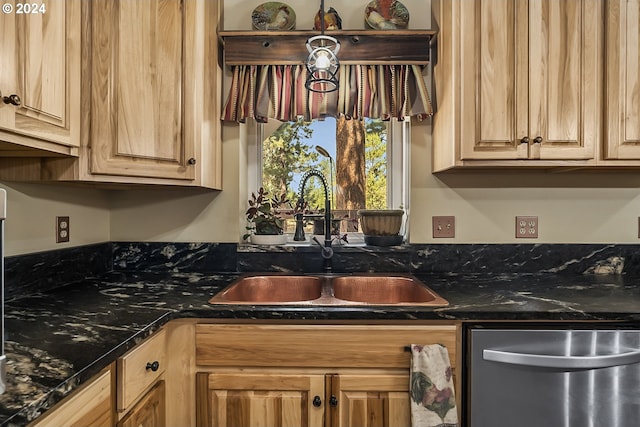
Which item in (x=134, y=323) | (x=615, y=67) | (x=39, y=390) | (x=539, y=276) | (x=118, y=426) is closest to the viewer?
(x=39, y=390)

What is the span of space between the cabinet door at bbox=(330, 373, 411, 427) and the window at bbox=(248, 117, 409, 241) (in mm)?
991

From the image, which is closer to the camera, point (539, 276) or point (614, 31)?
point (614, 31)

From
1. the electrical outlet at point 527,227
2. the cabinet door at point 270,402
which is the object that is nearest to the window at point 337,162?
the electrical outlet at point 527,227

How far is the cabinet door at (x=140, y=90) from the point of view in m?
1.40

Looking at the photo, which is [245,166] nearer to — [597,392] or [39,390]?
[39,390]

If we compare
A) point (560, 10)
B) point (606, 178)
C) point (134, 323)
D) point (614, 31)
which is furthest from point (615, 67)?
point (134, 323)

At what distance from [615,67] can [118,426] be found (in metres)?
2.11

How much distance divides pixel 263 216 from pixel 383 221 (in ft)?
1.96

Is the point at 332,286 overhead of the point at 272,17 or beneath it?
beneath

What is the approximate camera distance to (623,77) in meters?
1.63

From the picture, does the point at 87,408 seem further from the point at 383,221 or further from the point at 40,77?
the point at 383,221

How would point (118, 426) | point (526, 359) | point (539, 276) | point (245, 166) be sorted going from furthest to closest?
point (245, 166) → point (539, 276) → point (526, 359) → point (118, 426)

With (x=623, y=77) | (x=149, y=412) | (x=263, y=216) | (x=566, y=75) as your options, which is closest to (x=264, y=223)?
(x=263, y=216)

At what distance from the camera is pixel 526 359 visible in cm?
129
